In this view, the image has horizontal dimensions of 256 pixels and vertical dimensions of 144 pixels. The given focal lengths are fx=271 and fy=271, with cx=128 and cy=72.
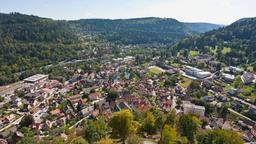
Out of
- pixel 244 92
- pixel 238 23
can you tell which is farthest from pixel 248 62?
pixel 238 23

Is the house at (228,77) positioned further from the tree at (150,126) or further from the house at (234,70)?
the tree at (150,126)

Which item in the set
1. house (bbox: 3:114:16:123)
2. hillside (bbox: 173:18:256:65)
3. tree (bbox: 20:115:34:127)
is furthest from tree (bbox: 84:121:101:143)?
hillside (bbox: 173:18:256:65)

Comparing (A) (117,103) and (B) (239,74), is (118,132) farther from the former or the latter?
(B) (239,74)

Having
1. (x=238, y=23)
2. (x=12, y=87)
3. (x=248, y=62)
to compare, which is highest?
(x=238, y=23)

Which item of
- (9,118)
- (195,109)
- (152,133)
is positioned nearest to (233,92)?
(195,109)

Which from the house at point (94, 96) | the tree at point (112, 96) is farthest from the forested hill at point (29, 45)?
the tree at point (112, 96)

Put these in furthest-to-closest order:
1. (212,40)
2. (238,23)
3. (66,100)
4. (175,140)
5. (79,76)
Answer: (238,23), (212,40), (79,76), (66,100), (175,140)

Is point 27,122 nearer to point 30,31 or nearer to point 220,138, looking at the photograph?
point 220,138
